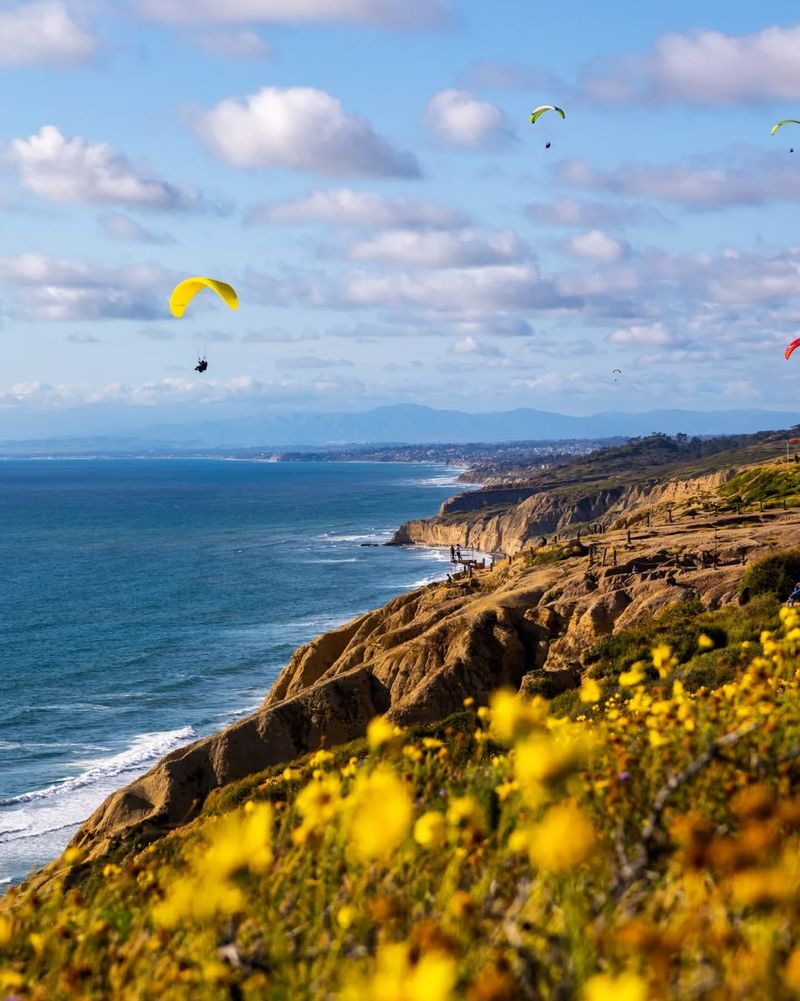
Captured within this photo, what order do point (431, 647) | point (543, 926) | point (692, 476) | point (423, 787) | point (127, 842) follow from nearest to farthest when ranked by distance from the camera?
1. point (543, 926)
2. point (423, 787)
3. point (127, 842)
4. point (431, 647)
5. point (692, 476)

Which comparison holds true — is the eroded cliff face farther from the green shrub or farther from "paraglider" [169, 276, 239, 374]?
"paraglider" [169, 276, 239, 374]

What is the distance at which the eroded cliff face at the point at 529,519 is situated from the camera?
150500 millimetres

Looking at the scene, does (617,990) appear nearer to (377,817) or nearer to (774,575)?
(377,817)

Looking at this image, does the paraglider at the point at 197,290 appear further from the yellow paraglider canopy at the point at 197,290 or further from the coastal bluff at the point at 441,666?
the coastal bluff at the point at 441,666

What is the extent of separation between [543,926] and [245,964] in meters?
1.30

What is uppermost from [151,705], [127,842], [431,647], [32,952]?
[32,952]

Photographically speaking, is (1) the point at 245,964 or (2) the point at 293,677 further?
(2) the point at 293,677

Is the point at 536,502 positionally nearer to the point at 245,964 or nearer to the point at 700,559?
the point at 700,559

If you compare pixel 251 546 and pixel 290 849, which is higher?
pixel 290 849

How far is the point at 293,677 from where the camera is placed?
41625 mm

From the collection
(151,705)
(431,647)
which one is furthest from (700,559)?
(151,705)

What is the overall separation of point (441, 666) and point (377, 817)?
1044 inches

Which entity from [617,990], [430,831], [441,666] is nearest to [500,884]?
[430,831]

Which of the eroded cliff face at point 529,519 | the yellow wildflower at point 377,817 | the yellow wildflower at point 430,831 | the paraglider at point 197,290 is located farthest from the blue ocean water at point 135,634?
the yellow wildflower at point 430,831
